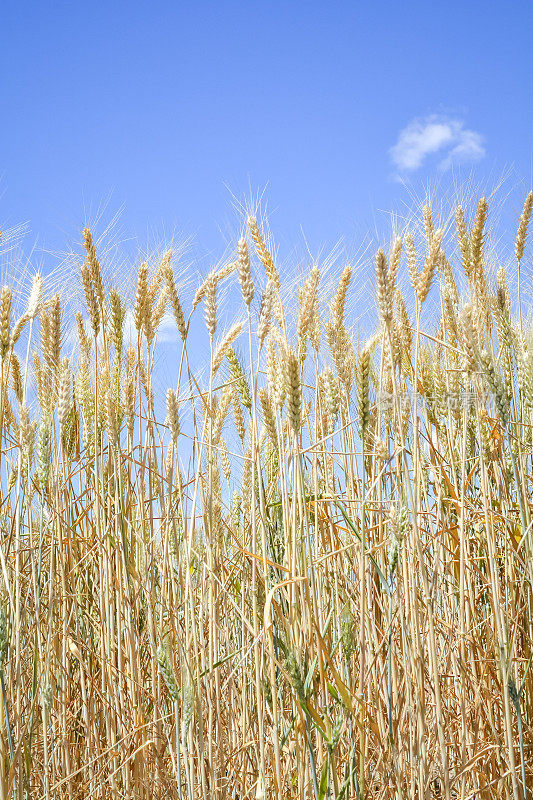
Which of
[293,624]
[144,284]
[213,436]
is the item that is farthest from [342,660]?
[144,284]

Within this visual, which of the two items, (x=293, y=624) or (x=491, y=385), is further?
(x=491, y=385)

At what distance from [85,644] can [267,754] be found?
0.72 meters

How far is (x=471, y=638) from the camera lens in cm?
218

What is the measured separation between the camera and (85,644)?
2.28 m

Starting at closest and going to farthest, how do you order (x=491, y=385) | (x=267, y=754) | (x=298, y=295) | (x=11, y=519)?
(x=491, y=385) < (x=267, y=754) < (x=298, y=295) < (x=11, y=519)

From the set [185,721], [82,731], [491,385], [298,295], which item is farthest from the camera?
[82,731]

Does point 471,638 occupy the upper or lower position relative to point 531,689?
upper

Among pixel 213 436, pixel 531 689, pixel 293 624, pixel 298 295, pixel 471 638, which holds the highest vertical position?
pixel 298 295

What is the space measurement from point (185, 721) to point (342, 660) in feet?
1.84

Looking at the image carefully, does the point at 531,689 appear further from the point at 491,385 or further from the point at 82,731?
the point at 82,731

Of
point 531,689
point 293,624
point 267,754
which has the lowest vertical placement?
point 267,754

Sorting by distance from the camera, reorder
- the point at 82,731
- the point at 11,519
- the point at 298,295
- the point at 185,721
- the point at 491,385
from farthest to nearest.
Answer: the point at 11,519, the point at 82,731, the point at 298,295, the point at 491,385, the point at 185,721

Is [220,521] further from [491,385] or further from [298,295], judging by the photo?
[491,385]

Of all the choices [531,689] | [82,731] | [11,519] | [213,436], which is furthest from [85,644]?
[531,689]
